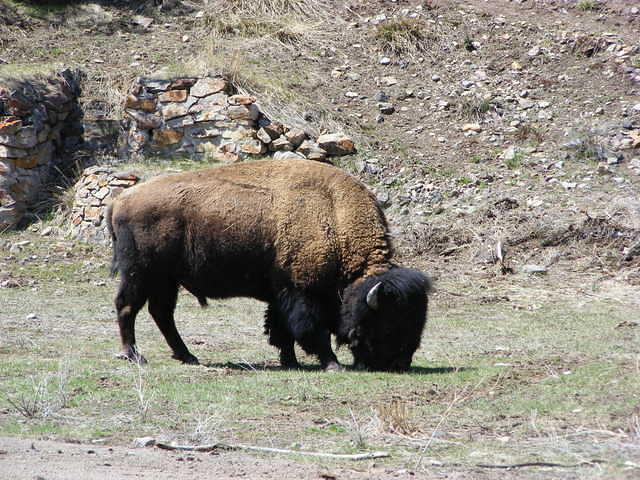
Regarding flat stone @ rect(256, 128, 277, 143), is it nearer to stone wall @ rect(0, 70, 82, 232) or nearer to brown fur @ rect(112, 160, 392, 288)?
stone wall @ rect(0, 70, 82, 232)

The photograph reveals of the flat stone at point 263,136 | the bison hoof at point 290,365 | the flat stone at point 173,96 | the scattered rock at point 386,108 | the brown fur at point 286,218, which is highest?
the brown fur at point 286,218

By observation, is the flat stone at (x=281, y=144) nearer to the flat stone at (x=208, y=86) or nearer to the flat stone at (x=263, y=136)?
the flat stone at (x=263, y=136)

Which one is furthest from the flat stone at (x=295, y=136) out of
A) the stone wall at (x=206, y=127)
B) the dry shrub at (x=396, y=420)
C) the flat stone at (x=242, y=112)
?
the dry shrub at (x=396, y=420)

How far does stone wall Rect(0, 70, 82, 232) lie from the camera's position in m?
18.8

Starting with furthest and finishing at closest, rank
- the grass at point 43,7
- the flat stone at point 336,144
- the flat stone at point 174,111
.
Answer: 1. the grass at point 43,7
2. the flat stone at point 174,111
3. the flat stone at point 336,144

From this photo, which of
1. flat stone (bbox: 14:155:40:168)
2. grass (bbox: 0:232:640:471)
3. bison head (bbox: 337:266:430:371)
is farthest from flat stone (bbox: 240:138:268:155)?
bison head (bbox: 337:266:430:371)

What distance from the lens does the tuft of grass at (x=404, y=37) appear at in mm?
22844

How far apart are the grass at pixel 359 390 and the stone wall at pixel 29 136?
6.71 m

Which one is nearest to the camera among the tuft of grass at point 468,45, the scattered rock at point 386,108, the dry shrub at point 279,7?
the scattered rock at point 386,108

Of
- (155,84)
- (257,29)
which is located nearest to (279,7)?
(257,29)

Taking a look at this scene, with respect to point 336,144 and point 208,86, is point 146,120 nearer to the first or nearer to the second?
point 208,86

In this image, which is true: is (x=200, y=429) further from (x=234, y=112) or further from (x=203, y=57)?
(x=203, y=57)

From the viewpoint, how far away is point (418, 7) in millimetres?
24125

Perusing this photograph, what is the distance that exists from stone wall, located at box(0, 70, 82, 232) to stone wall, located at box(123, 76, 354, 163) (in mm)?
1857
